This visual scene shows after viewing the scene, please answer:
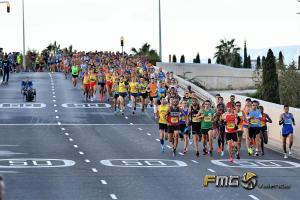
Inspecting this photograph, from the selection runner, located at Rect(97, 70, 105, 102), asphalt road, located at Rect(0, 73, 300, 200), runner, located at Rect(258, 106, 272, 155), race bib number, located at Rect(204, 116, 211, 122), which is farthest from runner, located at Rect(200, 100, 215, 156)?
runner, located at Rect(97, 70, 105, 102)

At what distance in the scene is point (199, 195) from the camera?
20.4 m

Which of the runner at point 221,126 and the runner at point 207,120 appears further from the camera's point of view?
the runner at point 221,126

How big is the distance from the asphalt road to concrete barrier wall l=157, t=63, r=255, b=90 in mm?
33473

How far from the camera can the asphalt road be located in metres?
20.8

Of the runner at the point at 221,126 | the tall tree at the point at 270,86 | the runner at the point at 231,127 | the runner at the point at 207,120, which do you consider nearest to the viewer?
the runner at the point at 231,127

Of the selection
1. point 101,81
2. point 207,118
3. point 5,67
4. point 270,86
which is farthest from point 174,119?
point 5,67

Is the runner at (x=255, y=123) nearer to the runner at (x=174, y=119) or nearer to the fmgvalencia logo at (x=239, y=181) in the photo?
the runner at (x=174, y=119)

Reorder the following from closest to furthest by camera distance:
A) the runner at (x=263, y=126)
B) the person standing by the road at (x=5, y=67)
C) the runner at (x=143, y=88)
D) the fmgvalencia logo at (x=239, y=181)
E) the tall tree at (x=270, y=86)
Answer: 1. the fmgvalencia logo at (x=239, y=181)
2. the runner at (x=263, y=126)
3. the runner at (x=143, y=88)
4. the tall tree at (x=270, y=86)
5. the person standing by the road at (x=5, y=67)

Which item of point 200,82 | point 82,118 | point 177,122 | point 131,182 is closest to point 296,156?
point 177,122

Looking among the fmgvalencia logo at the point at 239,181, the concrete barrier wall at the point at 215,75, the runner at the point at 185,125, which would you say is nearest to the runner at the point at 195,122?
the runner at the point at 185,125

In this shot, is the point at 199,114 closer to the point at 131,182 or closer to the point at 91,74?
the point at 131,182

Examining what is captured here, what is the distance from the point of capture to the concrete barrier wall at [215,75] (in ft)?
253

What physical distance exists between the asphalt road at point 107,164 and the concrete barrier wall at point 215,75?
1318 inches

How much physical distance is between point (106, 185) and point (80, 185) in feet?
1.93
